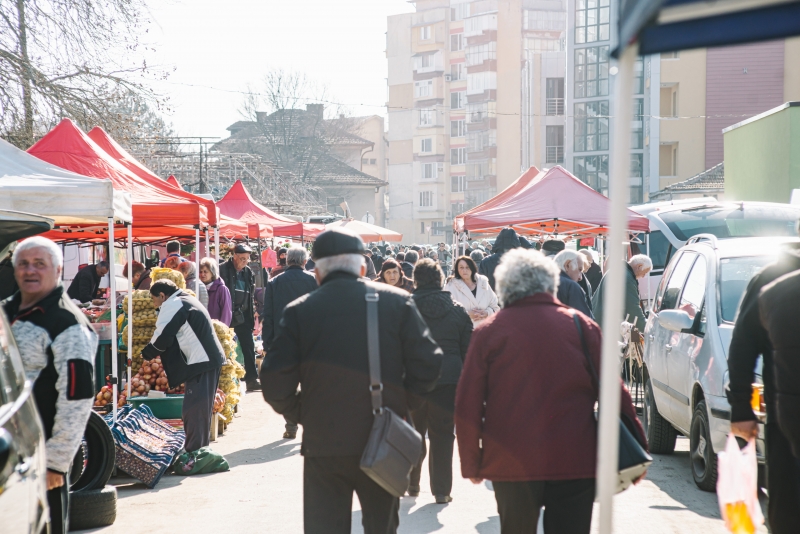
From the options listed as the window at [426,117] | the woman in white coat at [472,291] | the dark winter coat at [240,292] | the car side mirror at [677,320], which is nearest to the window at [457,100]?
the window at [426,117]

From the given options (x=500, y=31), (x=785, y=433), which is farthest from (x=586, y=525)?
(x=500, y=31)

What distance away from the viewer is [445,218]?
9662cm

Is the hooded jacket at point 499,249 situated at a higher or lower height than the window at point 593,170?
lower

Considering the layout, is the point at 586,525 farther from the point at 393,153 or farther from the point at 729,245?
the point at 393,153

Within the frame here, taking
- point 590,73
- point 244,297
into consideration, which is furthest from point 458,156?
point 244,297

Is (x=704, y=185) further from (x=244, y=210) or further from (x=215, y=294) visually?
(x=215, y=294)

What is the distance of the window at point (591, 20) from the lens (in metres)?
60.1

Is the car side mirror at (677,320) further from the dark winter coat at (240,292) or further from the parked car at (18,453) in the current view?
the dark winter coat at (240,292)

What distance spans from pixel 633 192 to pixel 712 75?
10.8 m

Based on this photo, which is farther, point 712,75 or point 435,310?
point 712,75

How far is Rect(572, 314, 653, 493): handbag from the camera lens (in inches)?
167

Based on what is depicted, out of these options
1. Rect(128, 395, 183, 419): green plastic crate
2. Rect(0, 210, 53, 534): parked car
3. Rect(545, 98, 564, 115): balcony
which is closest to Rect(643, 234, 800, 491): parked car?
Rect(128, 395, 183, 419): green plastic crate

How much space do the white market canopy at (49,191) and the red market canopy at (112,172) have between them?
1.56 m

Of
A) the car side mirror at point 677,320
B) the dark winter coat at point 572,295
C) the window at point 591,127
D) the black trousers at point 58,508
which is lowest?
the black trousers at point 58,508
